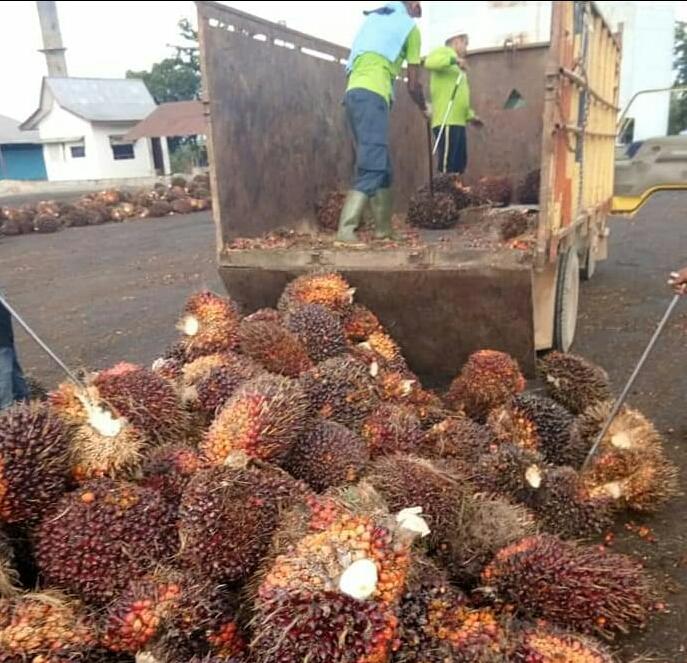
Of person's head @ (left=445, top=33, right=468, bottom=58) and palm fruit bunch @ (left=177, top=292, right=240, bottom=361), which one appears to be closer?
palm fruit bunch @ (left=177, top=292, right=240, bottom=361)

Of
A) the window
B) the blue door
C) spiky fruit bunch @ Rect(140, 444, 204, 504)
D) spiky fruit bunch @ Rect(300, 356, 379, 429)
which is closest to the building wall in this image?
the window

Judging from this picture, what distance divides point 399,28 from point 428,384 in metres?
2.83

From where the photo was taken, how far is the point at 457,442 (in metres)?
2.89

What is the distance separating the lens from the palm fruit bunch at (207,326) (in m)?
3.38

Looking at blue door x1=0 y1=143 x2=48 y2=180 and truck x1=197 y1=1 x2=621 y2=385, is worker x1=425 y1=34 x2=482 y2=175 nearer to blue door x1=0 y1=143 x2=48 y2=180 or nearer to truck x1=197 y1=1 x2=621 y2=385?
truck x1=197 y1=1 x2=621 y2=385

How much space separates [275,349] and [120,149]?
3814 cm

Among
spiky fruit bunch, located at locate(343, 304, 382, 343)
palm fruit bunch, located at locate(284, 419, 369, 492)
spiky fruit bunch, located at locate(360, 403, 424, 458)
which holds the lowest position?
spiky fruit bunch, located at locate(360, 403, 424, 458)

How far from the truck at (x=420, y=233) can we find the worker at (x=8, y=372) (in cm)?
139

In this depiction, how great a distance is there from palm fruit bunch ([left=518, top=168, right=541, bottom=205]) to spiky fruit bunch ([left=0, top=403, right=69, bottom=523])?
6.75 meters

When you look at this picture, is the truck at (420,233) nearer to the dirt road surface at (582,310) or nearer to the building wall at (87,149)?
the dirt road surface at (582,310)

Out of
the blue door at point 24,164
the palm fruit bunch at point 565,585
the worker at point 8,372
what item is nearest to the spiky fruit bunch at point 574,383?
the palm fruit bunch at point 565,585

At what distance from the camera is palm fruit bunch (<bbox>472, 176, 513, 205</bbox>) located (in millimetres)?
7832

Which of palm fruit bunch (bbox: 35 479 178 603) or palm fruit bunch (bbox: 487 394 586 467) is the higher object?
palm fruit bunch (bbox: 35 479 178 603)

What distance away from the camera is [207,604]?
1.86 meters
